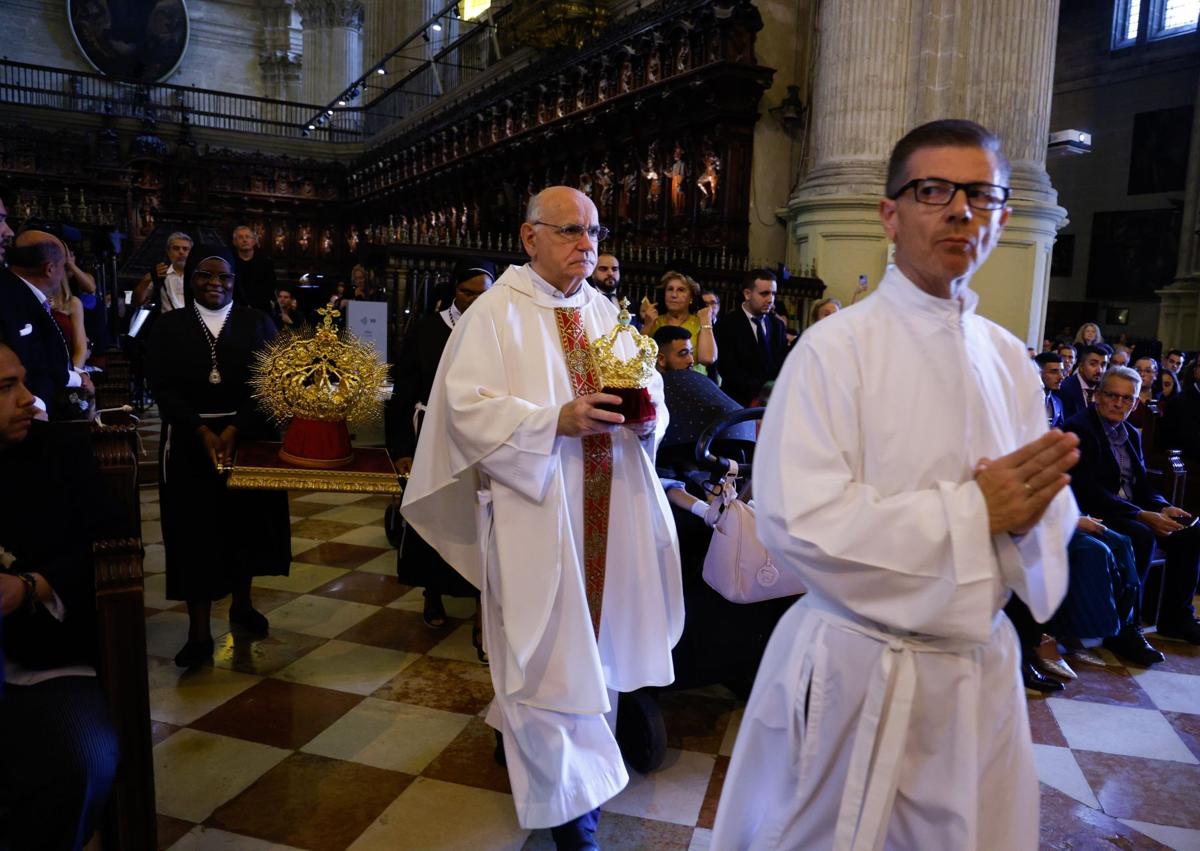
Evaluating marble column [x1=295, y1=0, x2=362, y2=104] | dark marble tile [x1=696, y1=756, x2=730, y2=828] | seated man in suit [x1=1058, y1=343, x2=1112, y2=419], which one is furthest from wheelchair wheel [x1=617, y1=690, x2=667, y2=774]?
marble column [x1=295, y1=0, x2=362, y2=104]

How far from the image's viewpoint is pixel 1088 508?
4531mm

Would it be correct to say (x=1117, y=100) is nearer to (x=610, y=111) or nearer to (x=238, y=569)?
(x=610, y=111)

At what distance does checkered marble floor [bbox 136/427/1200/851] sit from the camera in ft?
8.54

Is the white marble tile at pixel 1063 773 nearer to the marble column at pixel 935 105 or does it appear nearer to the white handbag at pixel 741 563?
the white handbag at pixel 741 563

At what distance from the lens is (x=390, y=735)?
3.14 metres

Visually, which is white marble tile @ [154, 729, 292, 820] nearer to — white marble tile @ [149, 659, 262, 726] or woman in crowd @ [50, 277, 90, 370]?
white marble tile @ [149, 659, 262, 726]

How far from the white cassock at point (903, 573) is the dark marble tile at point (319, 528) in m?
4.63

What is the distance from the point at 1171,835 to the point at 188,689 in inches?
134

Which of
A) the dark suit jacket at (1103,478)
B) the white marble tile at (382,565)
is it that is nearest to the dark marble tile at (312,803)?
the white marble tile at (382,565)

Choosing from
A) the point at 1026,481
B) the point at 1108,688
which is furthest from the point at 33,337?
the point at 1108,688

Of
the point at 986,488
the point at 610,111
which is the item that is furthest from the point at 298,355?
the point at 610,111

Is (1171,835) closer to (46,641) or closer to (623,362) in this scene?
(623,362)

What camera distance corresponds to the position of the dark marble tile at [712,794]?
2.68 meters

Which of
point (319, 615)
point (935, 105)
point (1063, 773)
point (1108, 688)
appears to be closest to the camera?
point (1063, 773)
